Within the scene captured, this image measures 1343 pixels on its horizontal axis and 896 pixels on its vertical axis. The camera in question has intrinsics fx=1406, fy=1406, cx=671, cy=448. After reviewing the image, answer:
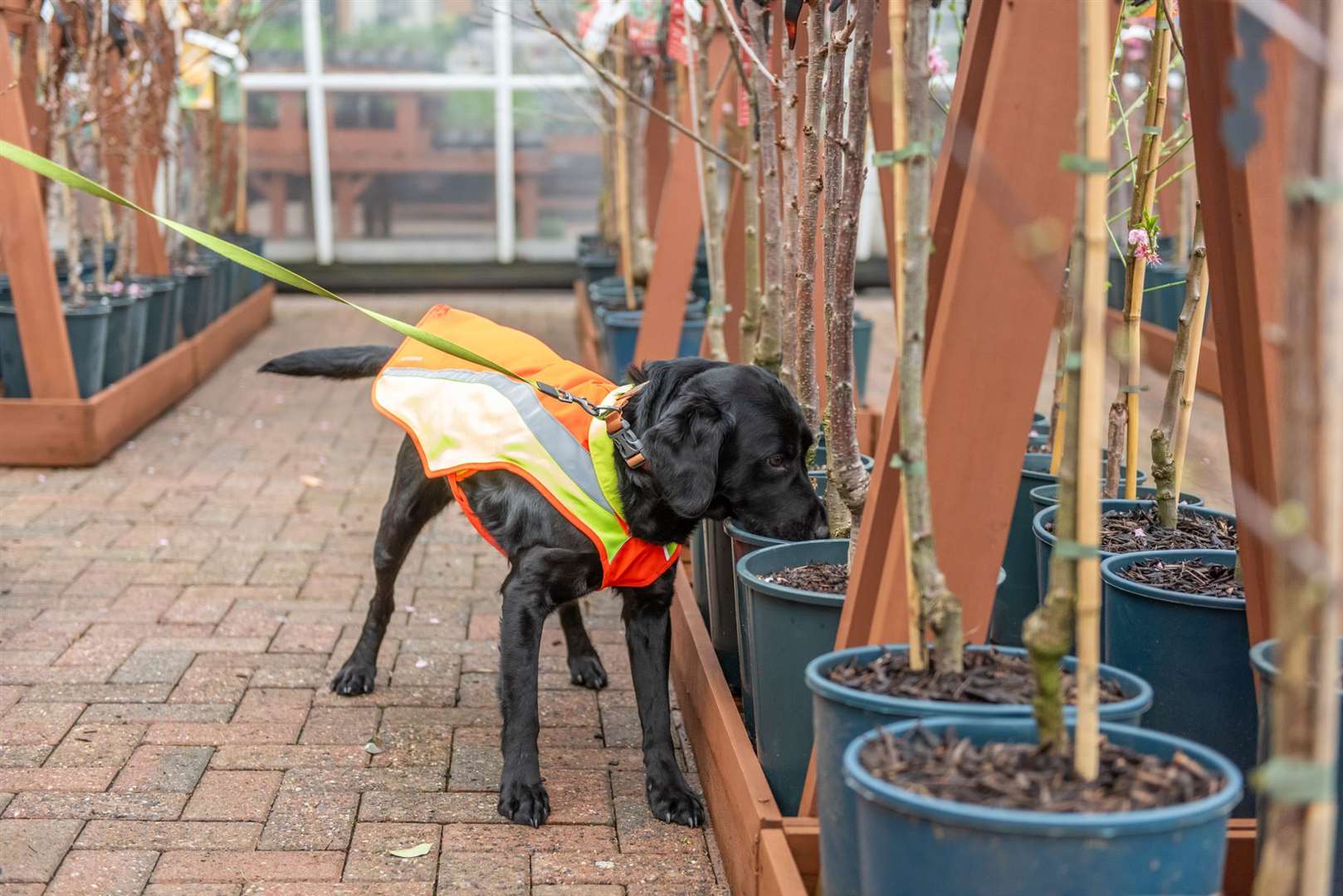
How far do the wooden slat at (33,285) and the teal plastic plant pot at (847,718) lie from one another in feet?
18.2

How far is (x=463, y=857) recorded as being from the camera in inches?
117

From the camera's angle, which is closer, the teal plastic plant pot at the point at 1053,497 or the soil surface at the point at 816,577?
the soil surface at the point at 816,577

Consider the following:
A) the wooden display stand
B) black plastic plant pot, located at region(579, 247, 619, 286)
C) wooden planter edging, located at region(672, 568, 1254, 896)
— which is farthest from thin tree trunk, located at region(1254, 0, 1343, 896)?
black plastic plant pot, located at region(579, 247, 619, 286)

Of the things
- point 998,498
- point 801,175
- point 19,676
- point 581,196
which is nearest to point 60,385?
point 19,676

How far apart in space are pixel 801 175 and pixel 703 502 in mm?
1032

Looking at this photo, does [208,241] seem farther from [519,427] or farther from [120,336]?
[120,336]

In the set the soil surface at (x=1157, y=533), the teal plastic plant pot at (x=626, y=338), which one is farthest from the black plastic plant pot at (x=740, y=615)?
the teal plastic plant pot at (x=626, y=338)

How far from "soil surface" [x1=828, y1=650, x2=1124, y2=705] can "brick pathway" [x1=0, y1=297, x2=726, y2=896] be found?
96cm

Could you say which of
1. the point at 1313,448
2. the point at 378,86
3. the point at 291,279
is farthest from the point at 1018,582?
the point at 378,86

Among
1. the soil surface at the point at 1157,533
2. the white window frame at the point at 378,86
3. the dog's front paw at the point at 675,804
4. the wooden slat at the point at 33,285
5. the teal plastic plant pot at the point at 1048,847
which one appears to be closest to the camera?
the teal plastic plant pot at the point at 1048,847

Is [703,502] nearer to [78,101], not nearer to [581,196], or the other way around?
[78,101]

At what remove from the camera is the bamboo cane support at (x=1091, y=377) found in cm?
169

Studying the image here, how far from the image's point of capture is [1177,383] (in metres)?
3.52

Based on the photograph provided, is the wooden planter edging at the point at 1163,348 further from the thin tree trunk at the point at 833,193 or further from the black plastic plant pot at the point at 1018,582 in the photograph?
the thin tree trunk at the point at 833,193
